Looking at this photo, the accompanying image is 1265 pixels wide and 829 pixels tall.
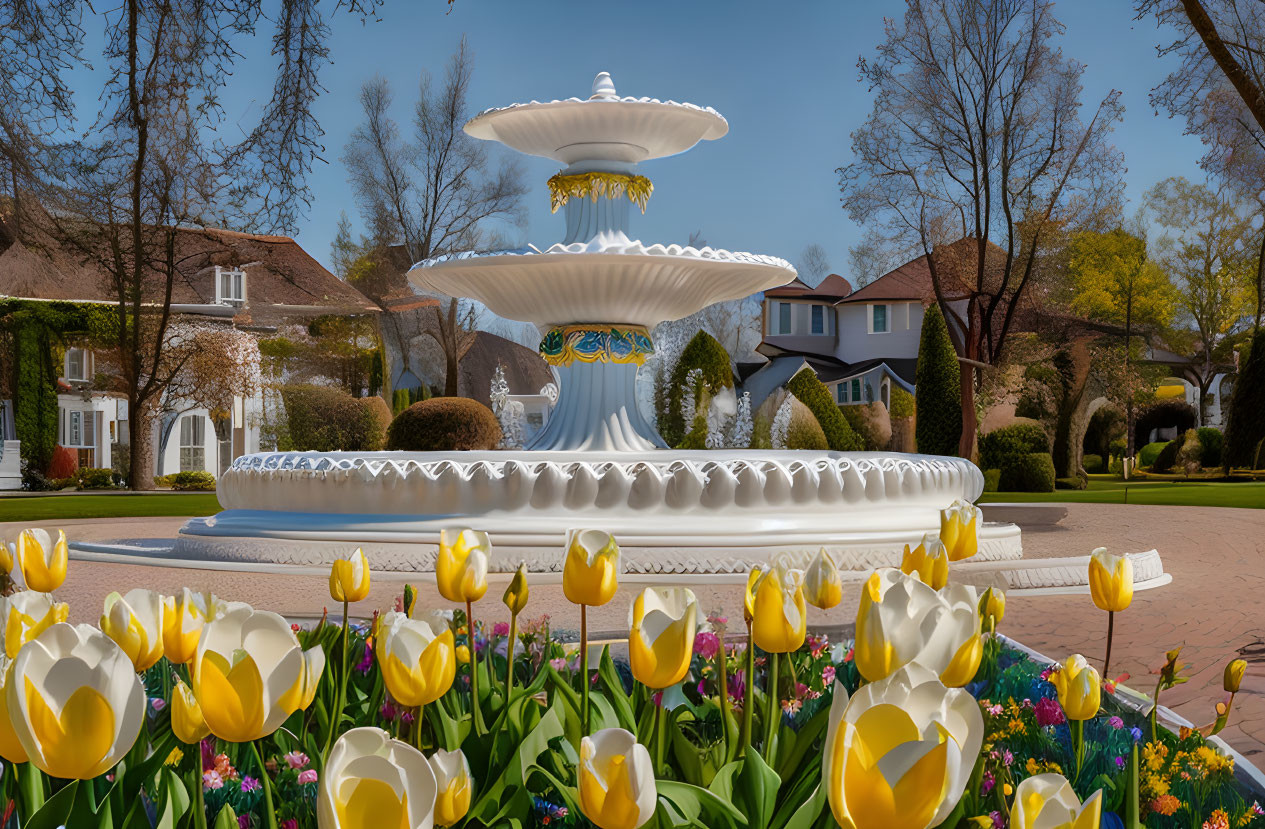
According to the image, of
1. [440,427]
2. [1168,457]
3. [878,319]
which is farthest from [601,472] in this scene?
[878,319]

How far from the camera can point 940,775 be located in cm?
103

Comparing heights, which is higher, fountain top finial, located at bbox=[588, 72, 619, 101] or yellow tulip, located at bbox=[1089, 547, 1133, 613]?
fountain top finial, located at bbox=[588, 72, 619, 101]

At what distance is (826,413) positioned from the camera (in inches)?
1078

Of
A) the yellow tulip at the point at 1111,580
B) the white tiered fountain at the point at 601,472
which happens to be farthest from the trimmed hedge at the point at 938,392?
the yellow tulip at the point at 1111,580

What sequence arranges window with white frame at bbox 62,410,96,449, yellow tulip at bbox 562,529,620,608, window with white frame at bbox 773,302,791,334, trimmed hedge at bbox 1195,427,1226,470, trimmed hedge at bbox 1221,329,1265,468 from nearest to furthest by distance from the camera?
yellow tulip at bbox 562,529,620,608, trimmed hedge at bbox 1221,329,1265,468, window with white frame at bbox 62,410,96,449, trimmed hedge at bbox 1195,427,1226,470, window with white frame at bbox 773,302,791,334

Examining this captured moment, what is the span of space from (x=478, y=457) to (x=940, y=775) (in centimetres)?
909

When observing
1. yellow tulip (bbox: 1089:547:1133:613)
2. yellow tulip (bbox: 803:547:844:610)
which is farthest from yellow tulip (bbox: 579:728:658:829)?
yellow tulip (bbox: 1089:547:1133:613)

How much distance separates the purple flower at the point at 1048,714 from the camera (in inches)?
100

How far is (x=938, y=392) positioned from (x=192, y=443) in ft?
71.0

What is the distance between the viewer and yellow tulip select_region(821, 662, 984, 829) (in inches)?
40.4

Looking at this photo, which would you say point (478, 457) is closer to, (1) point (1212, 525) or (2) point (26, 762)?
(2) point (26, 762)

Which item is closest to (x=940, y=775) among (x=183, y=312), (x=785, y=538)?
(x=785, y=538)

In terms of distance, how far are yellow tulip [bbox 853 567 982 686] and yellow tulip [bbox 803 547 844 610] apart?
54 centimetres

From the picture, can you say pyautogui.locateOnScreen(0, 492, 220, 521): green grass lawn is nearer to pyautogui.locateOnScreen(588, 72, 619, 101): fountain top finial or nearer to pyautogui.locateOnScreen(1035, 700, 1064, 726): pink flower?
pyautogui.locateOnScreen(588, 72, 619, 101): fountain top finial
